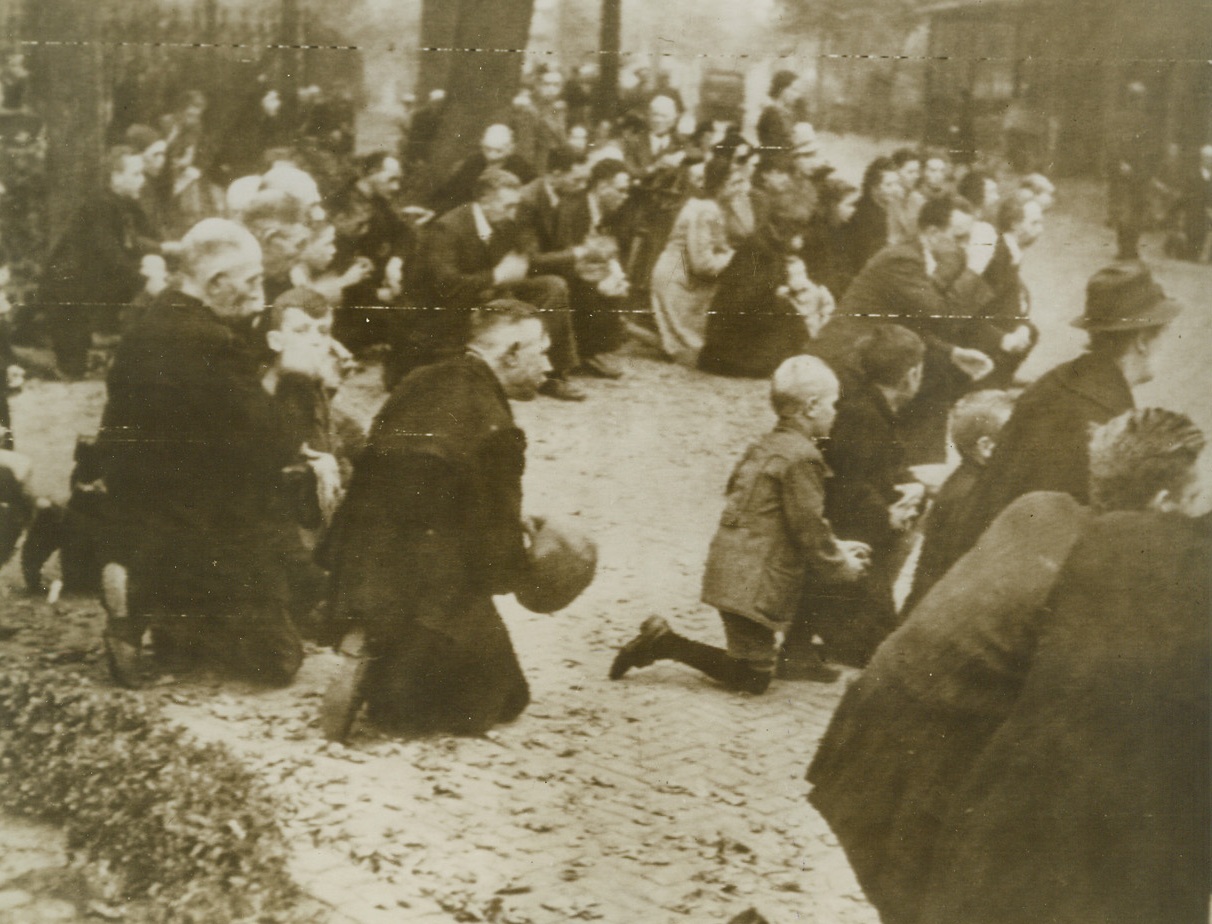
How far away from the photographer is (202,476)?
4.13m

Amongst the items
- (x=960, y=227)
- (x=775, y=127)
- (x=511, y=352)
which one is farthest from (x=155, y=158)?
(x=960, y=227)

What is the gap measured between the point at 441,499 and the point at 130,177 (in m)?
1.57

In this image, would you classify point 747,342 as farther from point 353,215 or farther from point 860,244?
point 353,215

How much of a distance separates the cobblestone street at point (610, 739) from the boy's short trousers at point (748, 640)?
52 millimetres

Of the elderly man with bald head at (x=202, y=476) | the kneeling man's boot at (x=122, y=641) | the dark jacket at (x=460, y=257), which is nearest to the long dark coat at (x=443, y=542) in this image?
the dark jacket at (x=460, y=257)

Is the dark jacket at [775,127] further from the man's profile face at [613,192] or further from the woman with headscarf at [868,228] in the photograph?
the man's profile face at [613,192]

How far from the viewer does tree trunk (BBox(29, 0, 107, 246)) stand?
4109mm

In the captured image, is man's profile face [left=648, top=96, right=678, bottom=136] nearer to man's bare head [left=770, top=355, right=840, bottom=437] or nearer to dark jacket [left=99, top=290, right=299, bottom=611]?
man's bare head [left=770, top=355, right=840, bottom=437]

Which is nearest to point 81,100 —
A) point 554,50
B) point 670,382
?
point 554,50

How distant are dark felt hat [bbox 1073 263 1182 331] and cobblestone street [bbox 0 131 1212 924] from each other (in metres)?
0.05

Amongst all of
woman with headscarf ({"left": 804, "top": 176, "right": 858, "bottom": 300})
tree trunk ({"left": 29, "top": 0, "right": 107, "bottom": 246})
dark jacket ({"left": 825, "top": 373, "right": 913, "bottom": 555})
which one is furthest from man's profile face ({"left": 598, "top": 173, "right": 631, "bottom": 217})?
tree trunk ({"left": 29, "top": 0, "right": 107, "bottom": 246})

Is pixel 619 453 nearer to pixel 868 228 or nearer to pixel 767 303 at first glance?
pixel 767 303

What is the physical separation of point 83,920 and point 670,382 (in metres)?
2.76

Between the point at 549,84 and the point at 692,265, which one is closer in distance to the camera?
the point at 549,84
